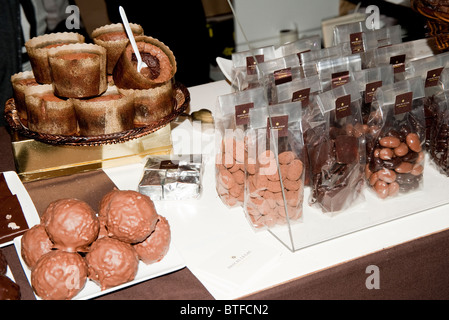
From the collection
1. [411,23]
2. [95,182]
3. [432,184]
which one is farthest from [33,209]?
[411,23]

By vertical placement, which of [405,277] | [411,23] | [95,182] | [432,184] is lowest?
[405,277]

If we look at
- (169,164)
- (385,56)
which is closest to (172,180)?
(169,164)

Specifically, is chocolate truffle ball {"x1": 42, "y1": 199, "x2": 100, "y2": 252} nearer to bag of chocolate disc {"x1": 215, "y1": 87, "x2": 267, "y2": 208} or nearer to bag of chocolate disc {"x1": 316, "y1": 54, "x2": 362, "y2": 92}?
bag of chocolate disc {"x1": 215, "y1": 87, "x2": 267, "y2": 208}

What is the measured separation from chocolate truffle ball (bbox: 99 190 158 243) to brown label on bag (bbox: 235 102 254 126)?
12.6 inches

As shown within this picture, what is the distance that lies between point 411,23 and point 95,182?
4.83ft

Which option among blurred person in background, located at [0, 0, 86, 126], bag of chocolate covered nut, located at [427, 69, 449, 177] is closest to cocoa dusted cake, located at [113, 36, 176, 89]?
bag of chocolate covered nut, located at [427, 69, 449, 177]

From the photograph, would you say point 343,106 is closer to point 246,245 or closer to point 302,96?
point 302,96

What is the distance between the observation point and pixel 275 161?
1081 mm

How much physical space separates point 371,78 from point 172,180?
0.61m

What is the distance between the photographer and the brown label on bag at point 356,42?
4.86ft

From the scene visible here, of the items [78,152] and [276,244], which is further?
[78,152]

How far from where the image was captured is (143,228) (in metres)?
0.96

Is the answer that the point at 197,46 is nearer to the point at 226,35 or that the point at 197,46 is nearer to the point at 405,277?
the point at 226,35

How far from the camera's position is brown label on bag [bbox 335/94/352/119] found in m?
1.15
